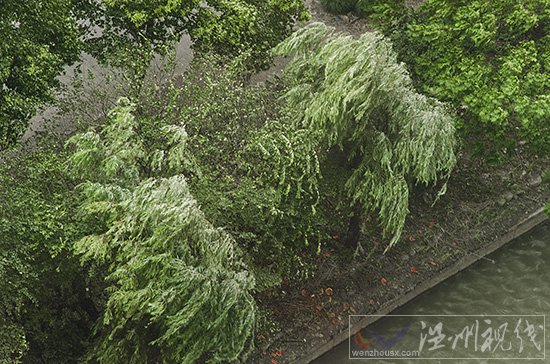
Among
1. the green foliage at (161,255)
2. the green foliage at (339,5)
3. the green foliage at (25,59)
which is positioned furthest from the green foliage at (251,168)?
the green foliage at (339,5)

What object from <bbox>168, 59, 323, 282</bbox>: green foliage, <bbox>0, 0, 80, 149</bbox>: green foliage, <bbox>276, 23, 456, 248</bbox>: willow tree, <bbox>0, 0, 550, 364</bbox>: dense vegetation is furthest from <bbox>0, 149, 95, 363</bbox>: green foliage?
<bbox>276, 23, 456, 248</bbox>: willow tree

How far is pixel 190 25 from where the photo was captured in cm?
1592

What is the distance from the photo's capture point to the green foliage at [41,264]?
1123cm

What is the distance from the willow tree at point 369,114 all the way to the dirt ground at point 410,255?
136 inches

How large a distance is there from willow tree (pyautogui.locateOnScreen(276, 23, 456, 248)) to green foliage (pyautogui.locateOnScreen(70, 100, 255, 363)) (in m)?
2.85

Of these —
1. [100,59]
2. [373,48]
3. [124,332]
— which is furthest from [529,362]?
[100,59]

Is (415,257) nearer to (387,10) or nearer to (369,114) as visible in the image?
(369,114)

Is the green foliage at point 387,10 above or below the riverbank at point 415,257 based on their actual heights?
above

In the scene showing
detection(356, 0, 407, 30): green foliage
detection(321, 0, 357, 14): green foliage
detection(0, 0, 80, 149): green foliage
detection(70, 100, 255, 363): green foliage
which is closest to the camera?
detection(70, 100, 255, 363): green foliage

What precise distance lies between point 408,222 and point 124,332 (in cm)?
879

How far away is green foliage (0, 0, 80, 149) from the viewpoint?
11.7 metres

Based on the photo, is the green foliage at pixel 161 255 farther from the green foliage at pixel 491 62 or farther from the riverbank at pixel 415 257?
the green foliage at pixel 491 62

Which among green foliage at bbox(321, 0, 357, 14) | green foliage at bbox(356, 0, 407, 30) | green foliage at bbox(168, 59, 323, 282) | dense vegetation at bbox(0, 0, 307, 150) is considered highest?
green foliage at bbox(321, 0, 357, 14)

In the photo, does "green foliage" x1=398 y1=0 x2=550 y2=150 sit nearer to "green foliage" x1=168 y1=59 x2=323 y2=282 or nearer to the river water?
the river water
